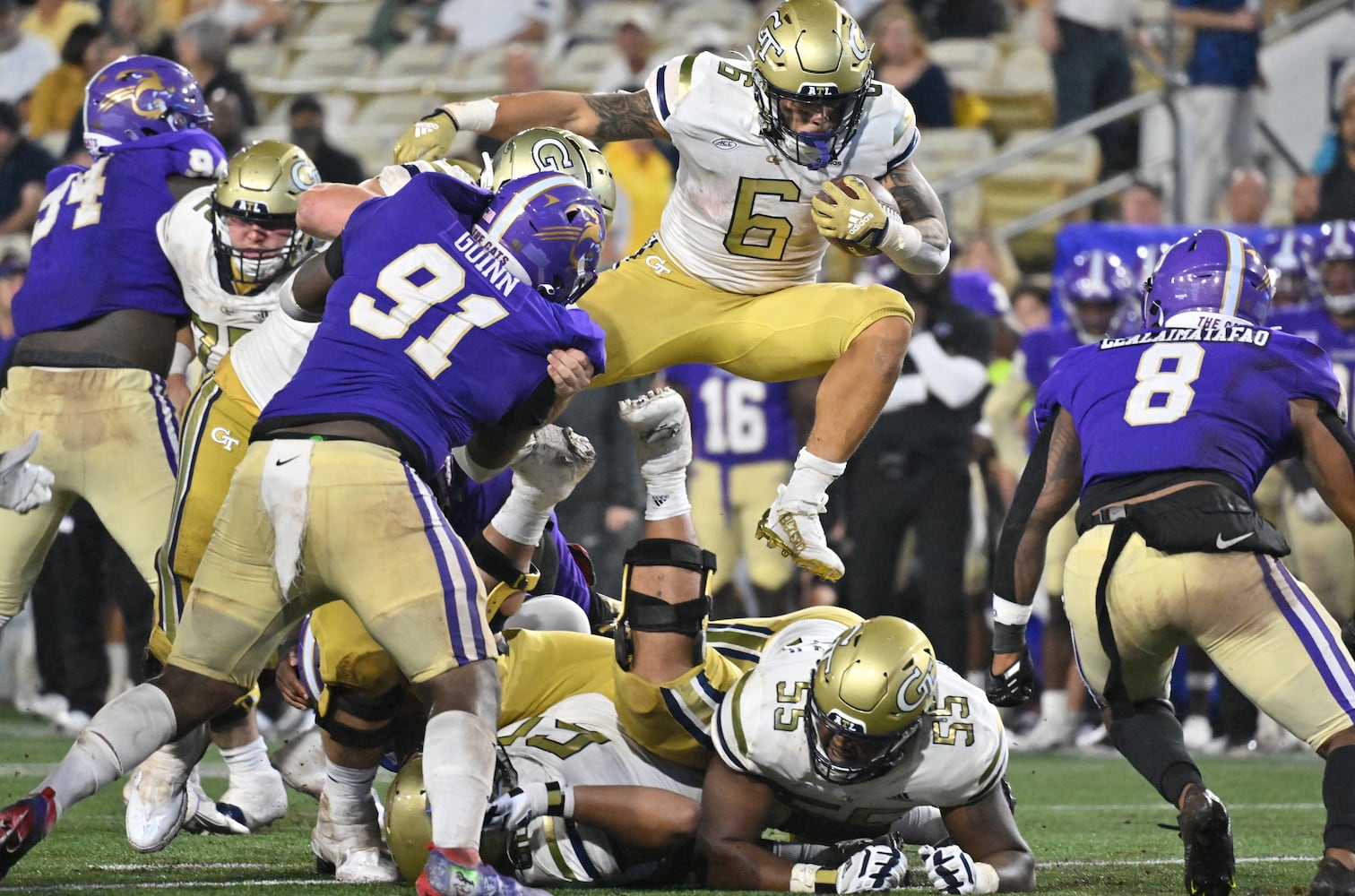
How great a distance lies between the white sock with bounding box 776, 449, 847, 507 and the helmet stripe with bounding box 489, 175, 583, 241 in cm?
121

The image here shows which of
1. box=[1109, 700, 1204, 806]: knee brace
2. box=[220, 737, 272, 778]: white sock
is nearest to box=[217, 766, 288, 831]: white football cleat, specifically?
box=[220, 737, 272, 778]: white sock

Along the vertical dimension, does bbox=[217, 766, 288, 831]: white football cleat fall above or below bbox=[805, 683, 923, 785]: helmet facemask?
below

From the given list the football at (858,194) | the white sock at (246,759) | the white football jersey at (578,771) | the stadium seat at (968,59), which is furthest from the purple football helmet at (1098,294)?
the white sock at (246,759)

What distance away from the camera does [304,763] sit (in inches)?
238

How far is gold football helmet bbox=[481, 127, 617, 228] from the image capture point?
5.59 meters

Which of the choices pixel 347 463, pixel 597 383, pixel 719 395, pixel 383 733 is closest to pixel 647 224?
pixel 719 395

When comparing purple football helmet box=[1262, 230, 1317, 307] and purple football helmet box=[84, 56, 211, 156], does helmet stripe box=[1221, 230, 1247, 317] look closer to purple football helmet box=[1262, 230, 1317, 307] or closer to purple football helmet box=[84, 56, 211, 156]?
purple football helmet box=[84, 56, 211, 156]

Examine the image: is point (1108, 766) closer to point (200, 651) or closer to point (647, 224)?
point (647, 224)

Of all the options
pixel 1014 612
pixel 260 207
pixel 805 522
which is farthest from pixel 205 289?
pixel 1014 612

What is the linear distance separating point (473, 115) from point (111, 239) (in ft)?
4.88

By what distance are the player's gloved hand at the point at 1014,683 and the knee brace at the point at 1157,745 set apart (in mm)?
287

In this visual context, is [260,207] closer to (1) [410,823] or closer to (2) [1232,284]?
(1) [410,823]

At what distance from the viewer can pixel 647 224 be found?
10.4m

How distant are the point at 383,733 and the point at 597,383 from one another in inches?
47.4
